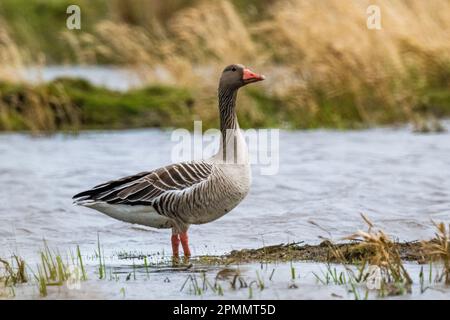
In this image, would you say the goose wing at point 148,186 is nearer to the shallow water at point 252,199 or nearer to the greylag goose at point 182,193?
the greylag goose at point 182,193

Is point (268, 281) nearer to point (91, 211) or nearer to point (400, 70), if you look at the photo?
point (91, 211)

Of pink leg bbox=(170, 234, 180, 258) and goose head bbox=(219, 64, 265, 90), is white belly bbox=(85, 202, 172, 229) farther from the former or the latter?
goose head bbox=(219, 64, 265, 90)

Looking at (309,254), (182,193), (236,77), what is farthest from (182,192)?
(236,77)

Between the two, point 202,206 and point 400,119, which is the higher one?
point 400,119

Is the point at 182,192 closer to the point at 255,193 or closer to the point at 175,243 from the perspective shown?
the point at 175,243

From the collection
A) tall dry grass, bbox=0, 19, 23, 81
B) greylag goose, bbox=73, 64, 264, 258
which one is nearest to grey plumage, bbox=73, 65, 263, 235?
greylag goose, bbox=73, 64, 264, 258

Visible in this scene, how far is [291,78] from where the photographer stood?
19875 mm

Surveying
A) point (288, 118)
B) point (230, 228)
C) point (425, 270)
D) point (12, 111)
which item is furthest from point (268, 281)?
point (12, 111)

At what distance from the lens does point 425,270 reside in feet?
26.8

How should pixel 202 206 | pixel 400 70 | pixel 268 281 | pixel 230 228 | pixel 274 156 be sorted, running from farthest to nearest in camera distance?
pixel 400 70 < pixel 274 156 < pixel 230 228 < pixel 202 206 < pixel 268 281

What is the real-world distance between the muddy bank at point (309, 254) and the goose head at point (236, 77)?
1.72m

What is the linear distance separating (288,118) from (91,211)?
787cm

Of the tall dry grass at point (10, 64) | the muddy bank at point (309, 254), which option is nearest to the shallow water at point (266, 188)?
the muddy bank at point (309, 254)

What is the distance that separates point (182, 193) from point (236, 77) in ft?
4.92
